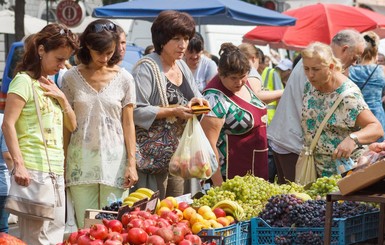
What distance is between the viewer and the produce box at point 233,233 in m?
5.93

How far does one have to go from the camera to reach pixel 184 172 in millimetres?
7148

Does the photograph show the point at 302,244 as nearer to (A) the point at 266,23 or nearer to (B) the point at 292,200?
(B) the point at 292,200

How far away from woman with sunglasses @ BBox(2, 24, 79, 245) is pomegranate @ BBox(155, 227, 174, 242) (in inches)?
48.9

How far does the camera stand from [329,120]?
754 centimetres

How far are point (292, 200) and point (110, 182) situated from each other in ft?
4.62

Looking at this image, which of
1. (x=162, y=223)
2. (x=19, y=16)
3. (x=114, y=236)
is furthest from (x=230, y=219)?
(x=19, y=16)

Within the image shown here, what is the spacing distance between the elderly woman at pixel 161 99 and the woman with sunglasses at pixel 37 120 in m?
0.75

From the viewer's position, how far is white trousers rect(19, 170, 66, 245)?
6543 mm

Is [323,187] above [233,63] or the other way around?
the other way around

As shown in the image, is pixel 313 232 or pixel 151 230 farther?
pixel 313 232

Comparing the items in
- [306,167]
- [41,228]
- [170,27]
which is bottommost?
[41,228]

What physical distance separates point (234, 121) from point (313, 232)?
2128mm

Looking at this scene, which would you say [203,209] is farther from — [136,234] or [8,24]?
[8,24]

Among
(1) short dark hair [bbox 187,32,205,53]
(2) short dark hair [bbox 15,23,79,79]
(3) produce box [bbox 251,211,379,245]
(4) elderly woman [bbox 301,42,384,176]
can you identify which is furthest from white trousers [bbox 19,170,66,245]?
(1) short dark hair [bbox 187,32,205,53]
